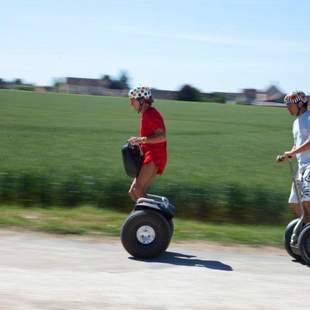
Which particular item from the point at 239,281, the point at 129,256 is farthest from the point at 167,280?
the point at 129,256

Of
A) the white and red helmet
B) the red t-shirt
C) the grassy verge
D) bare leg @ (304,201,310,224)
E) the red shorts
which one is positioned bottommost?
the grassy verge

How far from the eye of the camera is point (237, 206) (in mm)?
10844

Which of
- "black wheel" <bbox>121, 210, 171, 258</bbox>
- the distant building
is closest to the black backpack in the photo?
"black wheel" <bbox>121, 210, 171, 258</bbox>

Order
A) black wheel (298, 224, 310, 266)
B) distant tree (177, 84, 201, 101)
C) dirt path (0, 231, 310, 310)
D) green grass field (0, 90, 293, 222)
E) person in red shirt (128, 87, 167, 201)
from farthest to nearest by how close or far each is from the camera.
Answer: distant tree (177, 84, 201, 101) < green grass field (0, 90, 293, 222) < person in red shirt (128, 87, 167, 201) < black wheel (298, 224, 310, 266) < dirt path (0, 231, 310, 310)

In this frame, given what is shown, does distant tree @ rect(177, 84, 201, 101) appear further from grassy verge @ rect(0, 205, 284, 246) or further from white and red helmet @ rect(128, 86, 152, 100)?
white and red helmet @ rect(128, 86, 152, 100)

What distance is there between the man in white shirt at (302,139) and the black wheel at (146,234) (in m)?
1.52

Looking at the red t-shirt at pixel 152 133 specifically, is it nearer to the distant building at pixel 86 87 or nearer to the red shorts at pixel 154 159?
the red shorts at pixel 154 159

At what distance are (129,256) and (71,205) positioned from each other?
376cm

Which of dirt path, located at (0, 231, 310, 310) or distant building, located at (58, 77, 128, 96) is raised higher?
distant building, located at (58, 77, 128, 96)

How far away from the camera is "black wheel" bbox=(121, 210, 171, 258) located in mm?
7355

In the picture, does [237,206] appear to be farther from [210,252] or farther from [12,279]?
[12,279]

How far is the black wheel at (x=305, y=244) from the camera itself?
23.5 feet

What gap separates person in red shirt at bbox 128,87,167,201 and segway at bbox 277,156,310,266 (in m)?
1.32

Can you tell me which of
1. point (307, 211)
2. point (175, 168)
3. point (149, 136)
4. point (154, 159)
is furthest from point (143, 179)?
point (175, 168)
